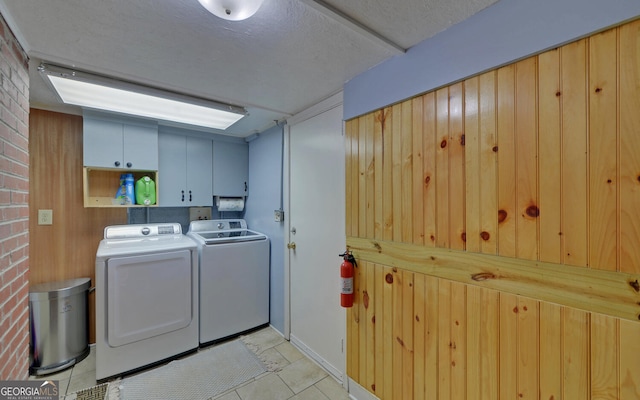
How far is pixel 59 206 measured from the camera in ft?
7.93

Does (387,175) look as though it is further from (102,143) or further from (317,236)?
(102,143)

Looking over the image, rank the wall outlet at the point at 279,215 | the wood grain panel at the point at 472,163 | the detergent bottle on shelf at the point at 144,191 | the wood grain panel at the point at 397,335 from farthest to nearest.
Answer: the wall outlet at the point at 279,215
the detergent bottle on shelf at the point at 144,191
the wood grain panel at the point at 397,335
the wood grain panel at the point at 472,163

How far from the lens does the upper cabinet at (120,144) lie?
2.35 meters

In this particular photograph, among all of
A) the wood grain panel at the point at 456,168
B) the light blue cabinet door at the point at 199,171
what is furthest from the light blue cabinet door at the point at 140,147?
the wood grain panel at the point at 456,168

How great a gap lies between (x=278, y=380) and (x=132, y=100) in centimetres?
254

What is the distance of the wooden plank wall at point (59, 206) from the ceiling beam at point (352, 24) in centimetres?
270

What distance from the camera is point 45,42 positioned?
1354 millimetres

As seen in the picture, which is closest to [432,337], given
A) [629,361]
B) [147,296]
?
[629,361]

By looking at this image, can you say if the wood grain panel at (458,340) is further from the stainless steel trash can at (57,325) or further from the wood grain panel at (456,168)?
the stainless steel trash can at (57,325)

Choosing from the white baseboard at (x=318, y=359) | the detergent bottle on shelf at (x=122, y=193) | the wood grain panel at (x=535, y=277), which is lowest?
the white baseboard at (x=318, y=359)

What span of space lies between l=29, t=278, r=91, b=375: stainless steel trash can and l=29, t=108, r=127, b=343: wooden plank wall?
165mm

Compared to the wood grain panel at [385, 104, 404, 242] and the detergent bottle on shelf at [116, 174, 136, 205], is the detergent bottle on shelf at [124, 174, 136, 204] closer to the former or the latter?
the detergent bottle on shelf at [116, 174, 136, 205]

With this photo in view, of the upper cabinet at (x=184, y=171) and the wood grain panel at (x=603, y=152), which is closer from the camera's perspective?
the wood grain panel at (x=603, y=152)

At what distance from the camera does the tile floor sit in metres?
1.89
